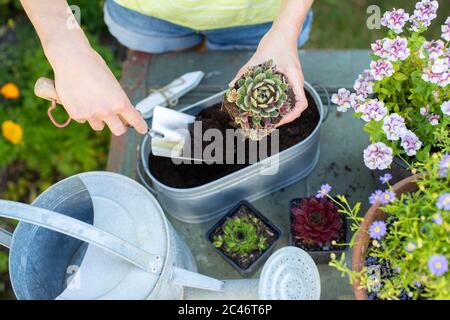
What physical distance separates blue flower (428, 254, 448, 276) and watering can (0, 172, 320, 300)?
0.22m

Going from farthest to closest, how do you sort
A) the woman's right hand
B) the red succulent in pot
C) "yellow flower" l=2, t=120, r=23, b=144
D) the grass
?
the grass → "yellow flower" l=2, t=120, r=23, b=144 → the red succulent in pot → the woman's right hand

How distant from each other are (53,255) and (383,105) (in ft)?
2.33

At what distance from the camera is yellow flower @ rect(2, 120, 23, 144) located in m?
1.65

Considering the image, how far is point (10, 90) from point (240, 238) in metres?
1.03

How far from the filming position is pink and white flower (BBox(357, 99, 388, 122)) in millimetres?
874

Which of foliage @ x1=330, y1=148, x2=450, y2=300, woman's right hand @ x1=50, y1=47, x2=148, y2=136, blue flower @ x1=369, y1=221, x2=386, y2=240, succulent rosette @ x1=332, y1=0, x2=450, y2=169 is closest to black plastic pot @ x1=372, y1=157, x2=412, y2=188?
succulent rosette @ x1=332, y1=0, x2=450, y2=169

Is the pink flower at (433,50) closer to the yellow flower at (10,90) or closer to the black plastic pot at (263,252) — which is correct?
the black plastic pot at (263,252)

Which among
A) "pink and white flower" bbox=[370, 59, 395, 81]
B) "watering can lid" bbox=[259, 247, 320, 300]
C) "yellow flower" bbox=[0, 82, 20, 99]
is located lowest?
"yellow flower" bbox=[0, 82, 20, 99]

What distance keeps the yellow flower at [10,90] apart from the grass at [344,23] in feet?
3.91

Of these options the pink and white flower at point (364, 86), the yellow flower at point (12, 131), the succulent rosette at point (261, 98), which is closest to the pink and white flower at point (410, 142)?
the pink and white flower at point (364, 86)

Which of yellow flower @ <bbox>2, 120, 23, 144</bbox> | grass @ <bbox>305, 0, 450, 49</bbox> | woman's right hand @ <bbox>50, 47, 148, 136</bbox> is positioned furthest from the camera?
grass @ <bbox>305, 0, 450, 49</bbox>

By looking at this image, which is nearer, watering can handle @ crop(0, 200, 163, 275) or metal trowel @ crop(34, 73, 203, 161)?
watering can handle @ crop(0, 200, 163, 275)

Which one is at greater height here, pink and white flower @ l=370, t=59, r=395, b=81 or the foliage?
pink and white flower @ l=370, t=59, r=395, b=81

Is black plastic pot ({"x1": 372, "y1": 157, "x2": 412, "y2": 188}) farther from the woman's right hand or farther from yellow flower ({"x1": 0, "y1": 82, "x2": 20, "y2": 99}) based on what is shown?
yellow flower ({"x1": 0, "y1": 82, "x2": 20, "y2": 99})
